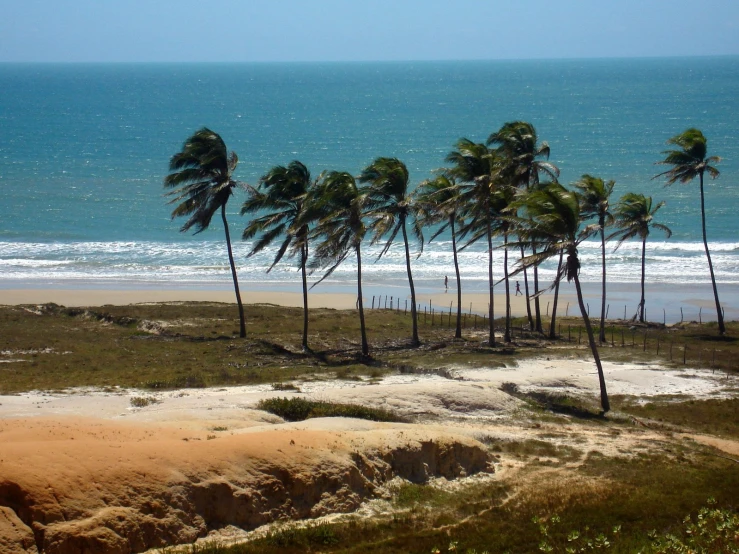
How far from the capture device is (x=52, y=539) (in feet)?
48.1

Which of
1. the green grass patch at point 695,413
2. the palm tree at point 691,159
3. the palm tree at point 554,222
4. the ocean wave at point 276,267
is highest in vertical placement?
the palm tree at point 691,159

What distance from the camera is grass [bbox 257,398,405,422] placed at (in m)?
24.4

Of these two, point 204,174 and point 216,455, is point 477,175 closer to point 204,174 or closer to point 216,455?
point 204,174

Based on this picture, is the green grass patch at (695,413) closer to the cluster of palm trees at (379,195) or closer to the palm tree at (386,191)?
the cluster of palm trees at (379,195)

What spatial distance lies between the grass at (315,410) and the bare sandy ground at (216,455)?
74 cm

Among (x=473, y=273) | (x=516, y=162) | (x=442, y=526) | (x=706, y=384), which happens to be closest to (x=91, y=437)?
(x=442, y=526)

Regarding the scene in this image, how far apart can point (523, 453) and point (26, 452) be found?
12.4m

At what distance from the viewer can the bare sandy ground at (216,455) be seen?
15.3 metres

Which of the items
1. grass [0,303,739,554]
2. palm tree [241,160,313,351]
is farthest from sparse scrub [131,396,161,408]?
palm tree [241,160,313,351]

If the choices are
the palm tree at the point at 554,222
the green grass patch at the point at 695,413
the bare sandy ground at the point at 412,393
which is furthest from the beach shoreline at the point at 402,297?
the palm tree at the point at 554,222

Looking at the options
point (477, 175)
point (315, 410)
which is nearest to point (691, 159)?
point (477, 175)

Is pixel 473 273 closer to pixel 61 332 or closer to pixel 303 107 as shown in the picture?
pixel 61 332

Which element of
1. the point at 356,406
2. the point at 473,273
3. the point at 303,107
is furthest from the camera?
the point at 303,107

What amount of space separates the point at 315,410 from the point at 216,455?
7.00m
